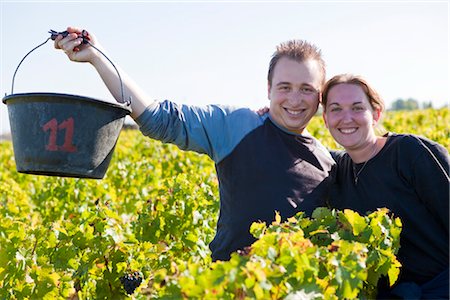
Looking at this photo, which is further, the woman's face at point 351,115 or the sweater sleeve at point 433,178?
the woman's face at point 351,115

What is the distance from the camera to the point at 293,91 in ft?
10.7

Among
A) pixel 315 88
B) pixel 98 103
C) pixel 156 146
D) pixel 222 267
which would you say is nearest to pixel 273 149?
pixel 315 88

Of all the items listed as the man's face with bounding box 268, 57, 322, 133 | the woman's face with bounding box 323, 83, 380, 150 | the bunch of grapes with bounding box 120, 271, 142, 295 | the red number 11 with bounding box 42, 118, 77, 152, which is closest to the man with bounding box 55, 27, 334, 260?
the man's face with bounding box 268, 57, 322, 133

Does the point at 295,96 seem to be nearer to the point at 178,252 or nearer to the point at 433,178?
the point at 433,178

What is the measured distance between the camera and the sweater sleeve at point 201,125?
122 inches

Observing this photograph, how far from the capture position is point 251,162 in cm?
320

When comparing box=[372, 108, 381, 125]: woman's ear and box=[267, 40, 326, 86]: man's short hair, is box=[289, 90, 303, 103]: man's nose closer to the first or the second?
box=[267, 40, 326, 86]: man's short hair

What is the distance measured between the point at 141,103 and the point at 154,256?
1156mm

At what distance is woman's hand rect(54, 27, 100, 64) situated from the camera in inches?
116

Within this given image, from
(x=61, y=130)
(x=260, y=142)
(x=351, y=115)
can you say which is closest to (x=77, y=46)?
(x=61, y=130)

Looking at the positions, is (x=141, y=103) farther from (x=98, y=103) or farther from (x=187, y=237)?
(x=187, y=237)

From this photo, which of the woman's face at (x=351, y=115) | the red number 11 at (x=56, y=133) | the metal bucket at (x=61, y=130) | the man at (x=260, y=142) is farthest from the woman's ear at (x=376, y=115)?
the red number 11 at (x=56, y=133)

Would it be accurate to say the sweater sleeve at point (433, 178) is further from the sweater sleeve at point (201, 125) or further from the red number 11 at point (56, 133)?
the red number 11 at point (56, 133)

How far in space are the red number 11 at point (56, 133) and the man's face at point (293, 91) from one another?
1.05 metres
